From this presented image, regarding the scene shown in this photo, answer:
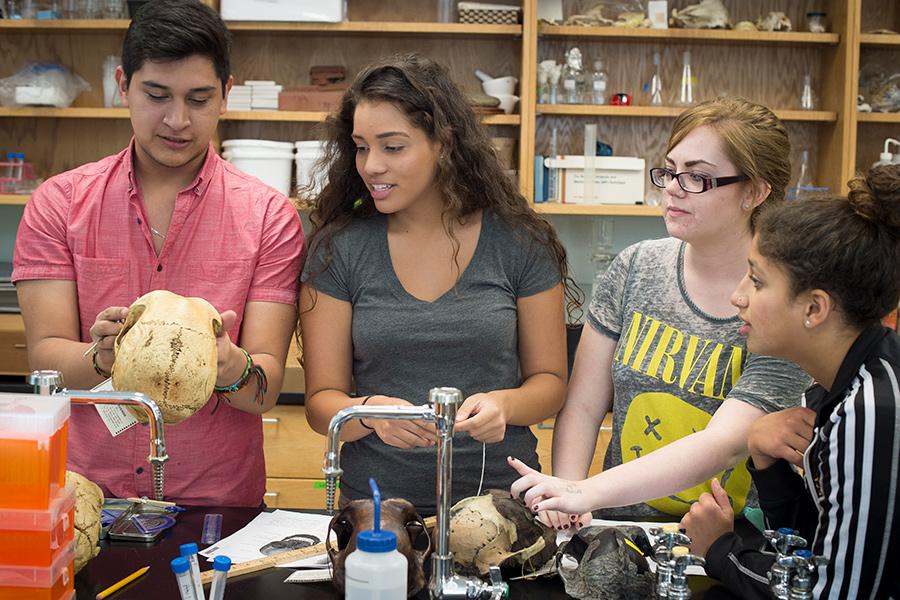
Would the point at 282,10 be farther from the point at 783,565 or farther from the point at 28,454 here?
the point at 783,565

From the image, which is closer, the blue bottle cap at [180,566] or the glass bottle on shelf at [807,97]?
the blue bottle cap at [180,566]

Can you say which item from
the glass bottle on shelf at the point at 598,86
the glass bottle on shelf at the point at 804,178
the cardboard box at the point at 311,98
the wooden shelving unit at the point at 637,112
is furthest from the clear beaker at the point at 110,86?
the glass bottle on shelf at the point at 804,178

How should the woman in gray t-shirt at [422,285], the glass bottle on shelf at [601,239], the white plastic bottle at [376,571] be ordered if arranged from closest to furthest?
the white plastic bottle at [376,571] < the woman in gray t-shirt at [422,285] < the glass bottle on shelf at [601,239]

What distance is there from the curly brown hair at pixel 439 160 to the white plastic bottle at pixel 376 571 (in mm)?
790

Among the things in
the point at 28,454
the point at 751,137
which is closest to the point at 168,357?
the point at 28,454

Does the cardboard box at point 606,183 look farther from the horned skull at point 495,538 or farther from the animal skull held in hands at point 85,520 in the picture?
the animal skull held in hands at point 85,520

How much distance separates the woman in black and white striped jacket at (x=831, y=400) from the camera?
1.12 m

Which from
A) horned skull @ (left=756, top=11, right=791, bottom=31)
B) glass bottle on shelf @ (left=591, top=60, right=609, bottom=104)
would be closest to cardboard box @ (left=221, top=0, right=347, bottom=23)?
glass bottle on shelf @ (left=591, top=60, right=609, bottom=104)

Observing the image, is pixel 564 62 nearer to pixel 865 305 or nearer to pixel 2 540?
pixel 865 305

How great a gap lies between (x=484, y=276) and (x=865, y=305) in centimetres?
68

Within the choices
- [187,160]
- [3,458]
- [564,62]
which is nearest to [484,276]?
[187,160]

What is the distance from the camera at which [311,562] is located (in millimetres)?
1306

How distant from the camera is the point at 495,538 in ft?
4.06

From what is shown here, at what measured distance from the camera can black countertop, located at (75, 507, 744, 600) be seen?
1209 millimetres
